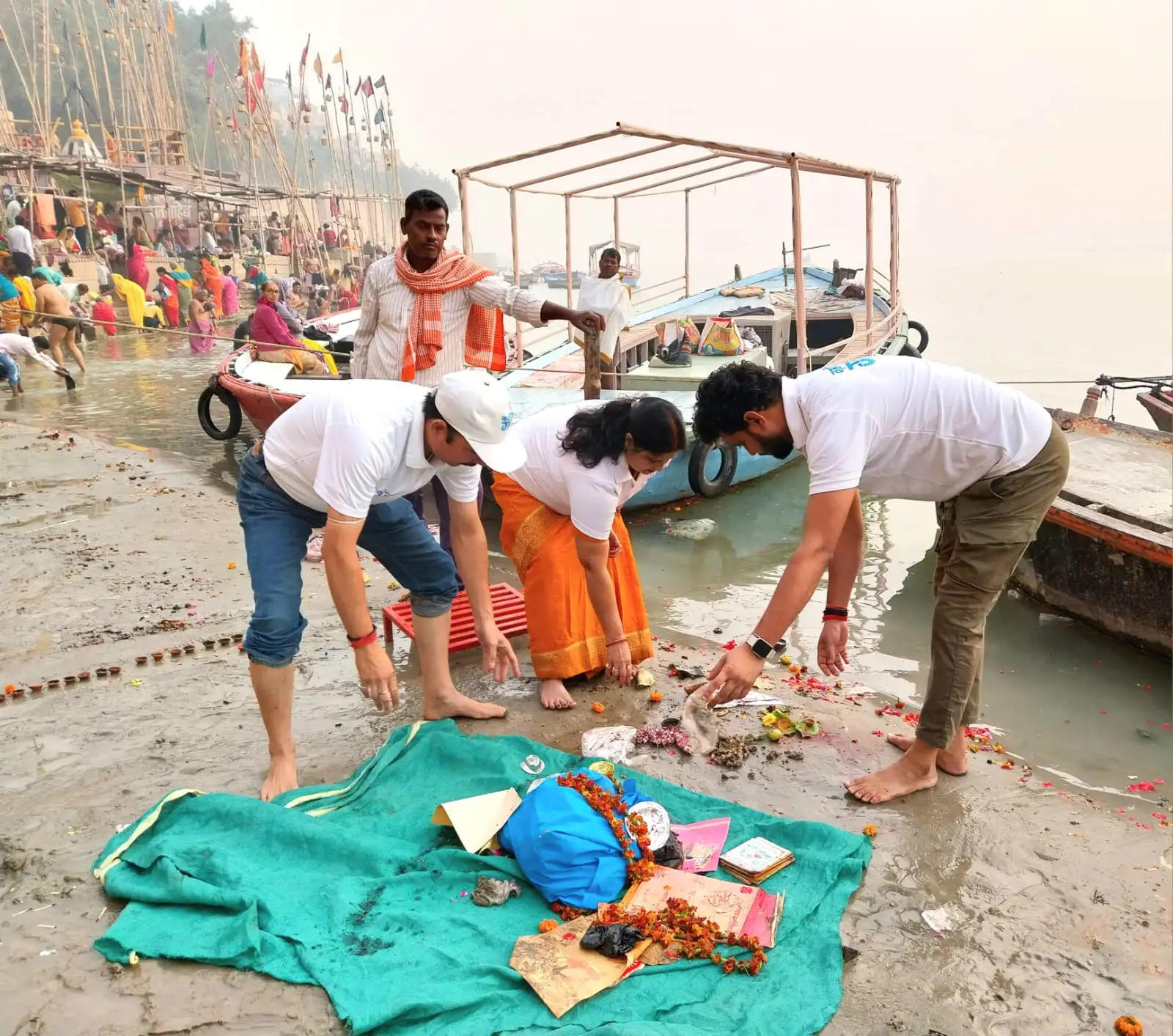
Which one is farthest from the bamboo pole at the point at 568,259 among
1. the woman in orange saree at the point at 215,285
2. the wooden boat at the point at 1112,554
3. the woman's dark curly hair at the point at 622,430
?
the woman in orange saree at the point at 215,285

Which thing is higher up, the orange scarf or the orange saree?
the orange scarf

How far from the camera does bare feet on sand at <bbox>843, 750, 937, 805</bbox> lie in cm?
327

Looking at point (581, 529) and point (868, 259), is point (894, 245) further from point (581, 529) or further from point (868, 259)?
point (581, 529)

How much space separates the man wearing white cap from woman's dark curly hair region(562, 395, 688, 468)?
1.31 ft

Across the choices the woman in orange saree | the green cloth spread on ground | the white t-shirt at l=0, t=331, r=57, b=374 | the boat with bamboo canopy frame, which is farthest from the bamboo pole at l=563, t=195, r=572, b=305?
the woman in orange saree

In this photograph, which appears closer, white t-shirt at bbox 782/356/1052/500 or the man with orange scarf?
white t-shirt at bbox 782/356/1052/500

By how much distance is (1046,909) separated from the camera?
9.02 feet

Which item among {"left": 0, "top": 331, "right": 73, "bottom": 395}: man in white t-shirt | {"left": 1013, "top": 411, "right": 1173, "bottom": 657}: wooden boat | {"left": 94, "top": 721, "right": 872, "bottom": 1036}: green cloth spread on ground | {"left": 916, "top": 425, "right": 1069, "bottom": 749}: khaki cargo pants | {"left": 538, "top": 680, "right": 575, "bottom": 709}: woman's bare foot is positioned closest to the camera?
{"left": 94, "top": 721, "right": 872, "bottom": 1036}: green cloth spread on ground

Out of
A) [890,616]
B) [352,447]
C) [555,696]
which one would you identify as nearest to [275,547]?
[352,447]

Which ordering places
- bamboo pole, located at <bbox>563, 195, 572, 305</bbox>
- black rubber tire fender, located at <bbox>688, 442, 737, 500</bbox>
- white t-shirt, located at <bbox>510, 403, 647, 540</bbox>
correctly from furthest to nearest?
bamboo pole, located at <bbox>563, 195, 572, 305</bbox> → black rubber tire fender, located at <bbox>688, 442, 737, 500</bbox> → white t-shirt, located at <bbox>510, 403, 647, 540</bbox>

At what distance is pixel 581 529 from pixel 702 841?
121 centimetres

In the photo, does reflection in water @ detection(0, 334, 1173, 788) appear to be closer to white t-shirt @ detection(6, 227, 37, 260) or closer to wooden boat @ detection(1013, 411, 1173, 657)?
wooden boat @ detection(1013, 411, 1173, 657)

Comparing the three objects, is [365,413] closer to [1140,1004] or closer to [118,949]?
[118,949]

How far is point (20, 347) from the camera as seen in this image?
38.6ft
